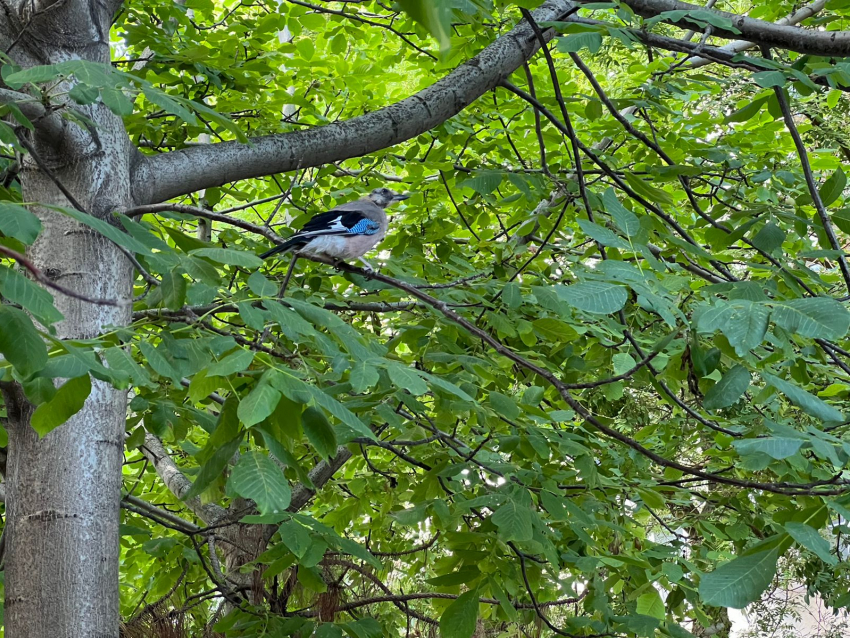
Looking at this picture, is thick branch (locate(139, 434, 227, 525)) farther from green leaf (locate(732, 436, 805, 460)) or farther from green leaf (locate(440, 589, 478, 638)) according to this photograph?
green leaf (locate(732, 436, 805, 460))

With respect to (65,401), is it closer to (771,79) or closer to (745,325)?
(745,325)

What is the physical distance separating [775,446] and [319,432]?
0.93m

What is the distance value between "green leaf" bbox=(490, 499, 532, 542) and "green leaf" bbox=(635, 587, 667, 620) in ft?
1.85

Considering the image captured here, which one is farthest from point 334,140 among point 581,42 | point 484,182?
point 581,42

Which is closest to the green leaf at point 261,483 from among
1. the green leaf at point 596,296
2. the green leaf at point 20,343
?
the green leaf at point 20,343

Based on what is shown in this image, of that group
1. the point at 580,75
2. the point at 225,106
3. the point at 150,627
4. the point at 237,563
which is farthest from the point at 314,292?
the point at 580,75

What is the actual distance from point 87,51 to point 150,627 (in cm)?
240

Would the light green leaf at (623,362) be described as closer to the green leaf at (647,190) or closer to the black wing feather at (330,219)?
the green leaf at (647,190)

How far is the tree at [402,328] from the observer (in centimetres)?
162

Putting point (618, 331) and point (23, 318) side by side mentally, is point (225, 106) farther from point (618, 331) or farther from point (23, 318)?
point (23, 318)

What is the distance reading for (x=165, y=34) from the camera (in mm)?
3590

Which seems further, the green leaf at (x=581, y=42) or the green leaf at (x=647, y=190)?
the green leaf at (x=647, y=190)

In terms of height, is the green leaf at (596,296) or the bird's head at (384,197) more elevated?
the bird's head at (384,197)

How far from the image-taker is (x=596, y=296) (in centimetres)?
158
